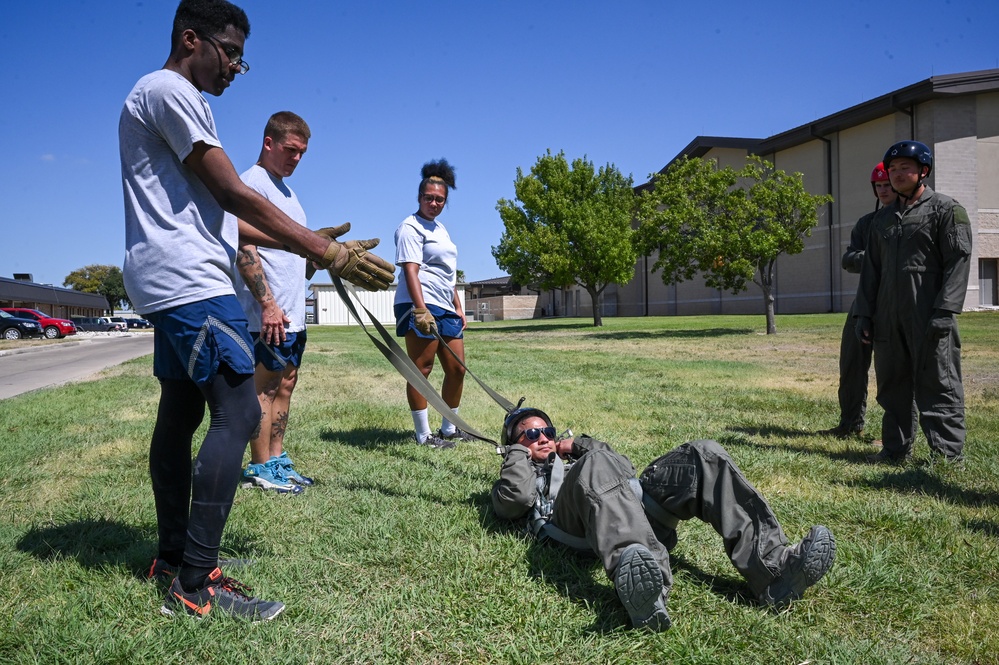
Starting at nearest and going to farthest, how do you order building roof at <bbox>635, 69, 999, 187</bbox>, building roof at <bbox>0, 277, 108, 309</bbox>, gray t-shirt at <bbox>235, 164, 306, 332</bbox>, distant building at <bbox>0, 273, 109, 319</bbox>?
gray t-shirt at <bbox>235, 164, 306, 332</bbox> < building roof at <bbox>635, 69, 999, 187</bbox> < building roof at <bbox>0, 277, 108, 309</bbox> < distant building at <bbox>0, 273, 109, 319</bbox>

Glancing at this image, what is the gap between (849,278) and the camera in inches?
1421

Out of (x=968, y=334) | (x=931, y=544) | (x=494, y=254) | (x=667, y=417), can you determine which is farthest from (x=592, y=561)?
(x=494, y=254)

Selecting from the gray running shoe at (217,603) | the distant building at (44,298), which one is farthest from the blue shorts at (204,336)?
the distant building at (44,298)

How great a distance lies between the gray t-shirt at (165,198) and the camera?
93.0 inches

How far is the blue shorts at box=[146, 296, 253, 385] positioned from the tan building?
28.2 meters

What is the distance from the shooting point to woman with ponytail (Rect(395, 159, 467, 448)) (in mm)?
5461

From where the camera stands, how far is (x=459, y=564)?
2924 millimetres

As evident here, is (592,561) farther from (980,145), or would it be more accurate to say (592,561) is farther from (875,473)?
(980,145)

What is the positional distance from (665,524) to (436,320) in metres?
3.17

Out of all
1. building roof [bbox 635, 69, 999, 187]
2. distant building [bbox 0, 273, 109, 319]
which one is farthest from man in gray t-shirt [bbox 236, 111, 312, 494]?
distant building [bbox 0, 273, 109, 319]

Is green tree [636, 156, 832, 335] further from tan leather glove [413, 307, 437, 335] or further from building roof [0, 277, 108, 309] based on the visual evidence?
building roof [0, 277, 108, 309]

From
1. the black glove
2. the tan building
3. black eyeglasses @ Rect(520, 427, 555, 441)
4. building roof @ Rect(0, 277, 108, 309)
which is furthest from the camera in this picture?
building roof @ Rect(0, 277, 108, 309)

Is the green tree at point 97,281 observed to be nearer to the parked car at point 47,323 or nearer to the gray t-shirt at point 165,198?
the parked car at point 47,323

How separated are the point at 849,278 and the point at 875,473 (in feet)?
117
